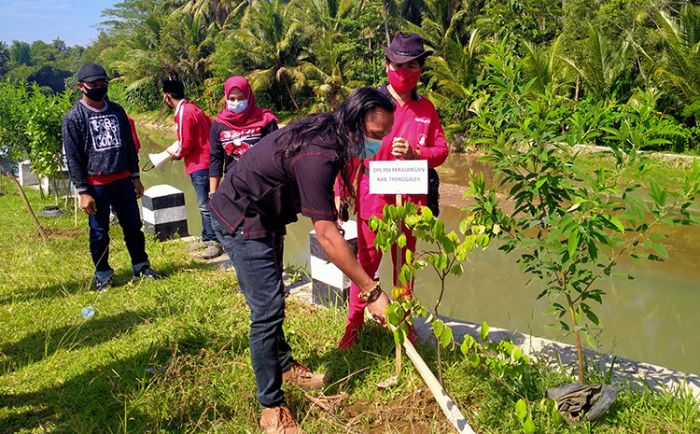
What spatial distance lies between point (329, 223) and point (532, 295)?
3.95m

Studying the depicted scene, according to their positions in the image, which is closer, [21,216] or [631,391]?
[631,391]

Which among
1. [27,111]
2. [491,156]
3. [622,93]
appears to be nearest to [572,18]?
[622,93]

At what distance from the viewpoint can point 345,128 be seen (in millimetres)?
2096

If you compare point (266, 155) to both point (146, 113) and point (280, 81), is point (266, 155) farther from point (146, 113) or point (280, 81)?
point (146, 113)

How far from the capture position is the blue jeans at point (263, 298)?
2.30 meters

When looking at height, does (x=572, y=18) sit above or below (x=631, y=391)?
above

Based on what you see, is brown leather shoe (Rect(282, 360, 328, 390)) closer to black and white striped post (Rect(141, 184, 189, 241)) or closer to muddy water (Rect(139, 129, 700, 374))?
muddy water (Rect(139, 129, 700, 374))

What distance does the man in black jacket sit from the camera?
4.03 meters

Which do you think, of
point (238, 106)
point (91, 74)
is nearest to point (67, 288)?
point (91, 74)

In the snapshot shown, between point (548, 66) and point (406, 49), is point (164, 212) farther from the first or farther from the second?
point (548, 66)

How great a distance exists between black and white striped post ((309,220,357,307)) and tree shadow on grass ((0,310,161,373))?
1.09 metres

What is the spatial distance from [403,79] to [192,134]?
2.59 m

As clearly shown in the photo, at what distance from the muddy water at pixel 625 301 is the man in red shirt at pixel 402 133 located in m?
1.64

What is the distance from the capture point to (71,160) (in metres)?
4.02
